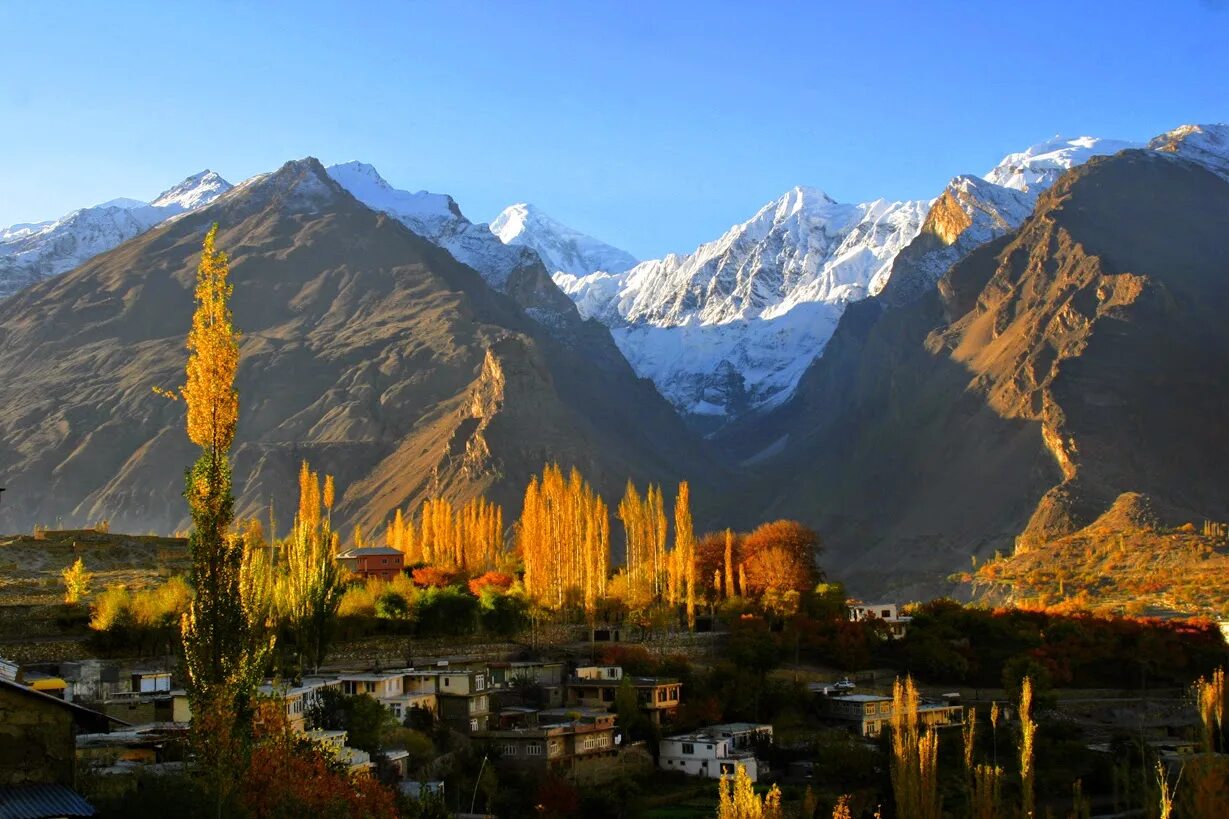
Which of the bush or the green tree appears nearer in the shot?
the green tree

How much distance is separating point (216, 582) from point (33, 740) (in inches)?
234

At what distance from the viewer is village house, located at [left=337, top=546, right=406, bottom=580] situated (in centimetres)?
8447

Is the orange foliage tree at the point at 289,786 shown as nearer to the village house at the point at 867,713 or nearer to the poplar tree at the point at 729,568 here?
the village house at the point at 867,713

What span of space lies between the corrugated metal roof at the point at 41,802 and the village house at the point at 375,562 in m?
59.8

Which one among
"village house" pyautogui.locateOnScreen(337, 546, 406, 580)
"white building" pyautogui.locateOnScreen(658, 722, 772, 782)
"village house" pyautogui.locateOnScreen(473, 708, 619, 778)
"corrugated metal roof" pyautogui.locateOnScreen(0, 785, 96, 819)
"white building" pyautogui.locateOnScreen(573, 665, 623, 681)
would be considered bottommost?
"white building" pyautogui.locateOnScreen(658, 722, 772, 782)

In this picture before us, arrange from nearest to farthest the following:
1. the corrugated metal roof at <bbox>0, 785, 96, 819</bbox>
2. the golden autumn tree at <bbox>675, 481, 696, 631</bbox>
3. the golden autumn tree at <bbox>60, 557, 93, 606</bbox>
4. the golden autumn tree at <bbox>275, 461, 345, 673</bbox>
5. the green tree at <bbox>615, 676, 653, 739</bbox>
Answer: the corrugated metal roof at <bbox>0, 785, 96, 819</bbox>
the golden autumn tree at <bbox>275, 461, 345, 673</bbox>
the green tree at <bbox>615, 676, 653, 739</bbox>
the golden autumn tree at <bbox>60, 557, 93, 606</bbox>
the golden autumn tree at <bbox>675, 481, 696, 631</bbox>

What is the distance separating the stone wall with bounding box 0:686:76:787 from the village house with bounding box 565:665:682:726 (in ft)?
114

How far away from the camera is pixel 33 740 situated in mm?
23531

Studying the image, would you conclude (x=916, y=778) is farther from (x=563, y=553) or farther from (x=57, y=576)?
(x=57, y=576)

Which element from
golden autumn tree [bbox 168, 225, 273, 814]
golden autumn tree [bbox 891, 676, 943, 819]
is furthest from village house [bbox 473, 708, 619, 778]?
golden autumn tree [bbox 168, 225, 273, 814]

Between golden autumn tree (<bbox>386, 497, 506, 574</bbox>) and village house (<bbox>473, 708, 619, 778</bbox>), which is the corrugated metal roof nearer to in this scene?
village house (<bbox>473, 708, 619, 778</bbox>)

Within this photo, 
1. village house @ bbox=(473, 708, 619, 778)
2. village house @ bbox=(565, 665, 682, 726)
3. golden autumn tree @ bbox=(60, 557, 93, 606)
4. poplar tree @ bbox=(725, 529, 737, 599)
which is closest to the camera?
village house @ bbox=(473, 708, 619, 778)

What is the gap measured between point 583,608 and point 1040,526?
107 metres

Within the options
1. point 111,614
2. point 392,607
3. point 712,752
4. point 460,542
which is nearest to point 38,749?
point 111,614
